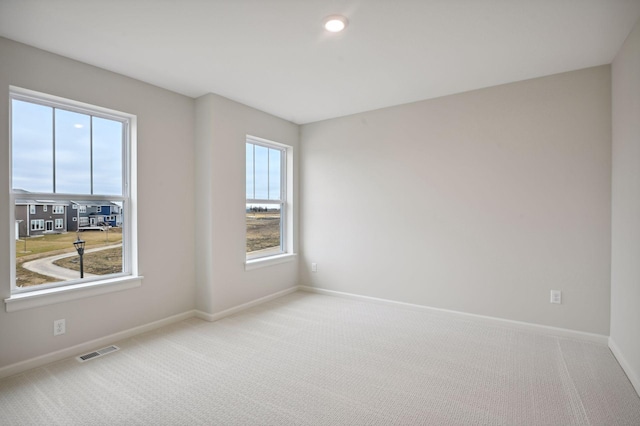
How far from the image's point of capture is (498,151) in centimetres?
340

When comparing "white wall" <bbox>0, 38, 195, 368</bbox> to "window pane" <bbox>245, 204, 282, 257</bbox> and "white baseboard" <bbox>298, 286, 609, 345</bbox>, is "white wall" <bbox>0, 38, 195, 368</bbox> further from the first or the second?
"white baseboard" <bbox>298, 286, 609, 345</bbox>

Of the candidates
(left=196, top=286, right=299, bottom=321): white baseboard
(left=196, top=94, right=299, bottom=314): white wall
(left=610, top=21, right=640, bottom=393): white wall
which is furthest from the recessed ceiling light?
(left=196, top=286, right=299, bottom=321): white baseboard

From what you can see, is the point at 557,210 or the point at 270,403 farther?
the point at 557,210

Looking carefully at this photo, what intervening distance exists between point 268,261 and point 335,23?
117 inches

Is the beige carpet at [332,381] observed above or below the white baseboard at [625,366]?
below

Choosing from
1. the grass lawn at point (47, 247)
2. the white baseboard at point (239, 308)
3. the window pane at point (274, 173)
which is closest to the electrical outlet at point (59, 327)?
the grass lawn at point (47, 247)

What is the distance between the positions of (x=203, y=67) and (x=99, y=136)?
46.7 inches

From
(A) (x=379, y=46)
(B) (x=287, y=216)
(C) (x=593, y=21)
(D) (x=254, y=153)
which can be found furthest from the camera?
(B) (x=287, y=216)

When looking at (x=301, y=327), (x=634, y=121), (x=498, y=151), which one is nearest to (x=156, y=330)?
(x=301, y=327)

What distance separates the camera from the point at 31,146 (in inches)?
102

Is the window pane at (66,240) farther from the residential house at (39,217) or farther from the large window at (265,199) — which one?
the large window at (265,199)

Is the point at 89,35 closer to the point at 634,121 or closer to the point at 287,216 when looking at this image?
the point at 287,216

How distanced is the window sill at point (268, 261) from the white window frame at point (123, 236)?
4.06 ft

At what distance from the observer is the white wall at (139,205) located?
242 cm
